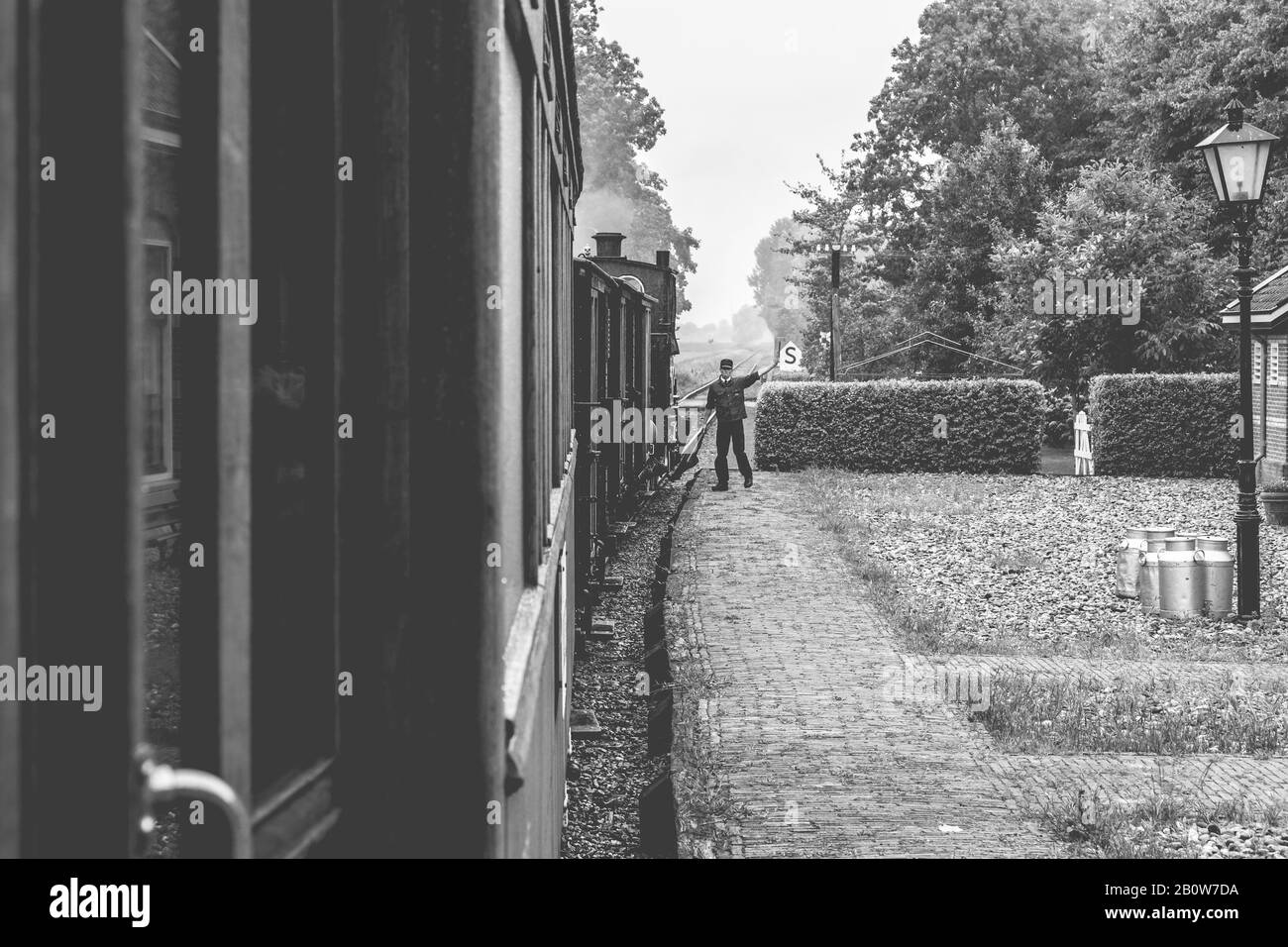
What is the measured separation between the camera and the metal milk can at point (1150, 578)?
11.8m

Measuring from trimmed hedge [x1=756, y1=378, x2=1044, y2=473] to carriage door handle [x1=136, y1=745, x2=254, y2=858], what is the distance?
24473mm

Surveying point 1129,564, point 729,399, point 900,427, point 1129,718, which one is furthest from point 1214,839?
point 900,427

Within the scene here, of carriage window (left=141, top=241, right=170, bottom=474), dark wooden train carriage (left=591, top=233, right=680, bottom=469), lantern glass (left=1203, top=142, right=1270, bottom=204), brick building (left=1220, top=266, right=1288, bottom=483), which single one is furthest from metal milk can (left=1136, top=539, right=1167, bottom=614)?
brick building (left=1220, top=266, right=1288, bottom=483)

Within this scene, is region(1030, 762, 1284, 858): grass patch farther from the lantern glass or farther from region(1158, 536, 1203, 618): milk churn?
the lantern glass

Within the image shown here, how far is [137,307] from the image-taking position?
1.15m

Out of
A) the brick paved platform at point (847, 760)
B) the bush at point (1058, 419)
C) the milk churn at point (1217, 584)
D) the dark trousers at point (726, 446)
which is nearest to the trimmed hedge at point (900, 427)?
the dark trousers at point (726, 446)

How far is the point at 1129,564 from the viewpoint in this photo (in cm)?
1278

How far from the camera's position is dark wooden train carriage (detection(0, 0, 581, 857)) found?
112 cm

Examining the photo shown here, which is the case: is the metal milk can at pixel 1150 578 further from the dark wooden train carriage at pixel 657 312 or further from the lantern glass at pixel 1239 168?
the dark wooden train carriage at pixel 657 312

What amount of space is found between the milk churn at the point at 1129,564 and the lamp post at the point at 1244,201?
1.14 metres

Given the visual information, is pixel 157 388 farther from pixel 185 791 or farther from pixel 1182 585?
pixel 1182 585

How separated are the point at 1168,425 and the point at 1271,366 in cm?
204

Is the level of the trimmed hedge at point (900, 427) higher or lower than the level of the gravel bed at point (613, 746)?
higher
